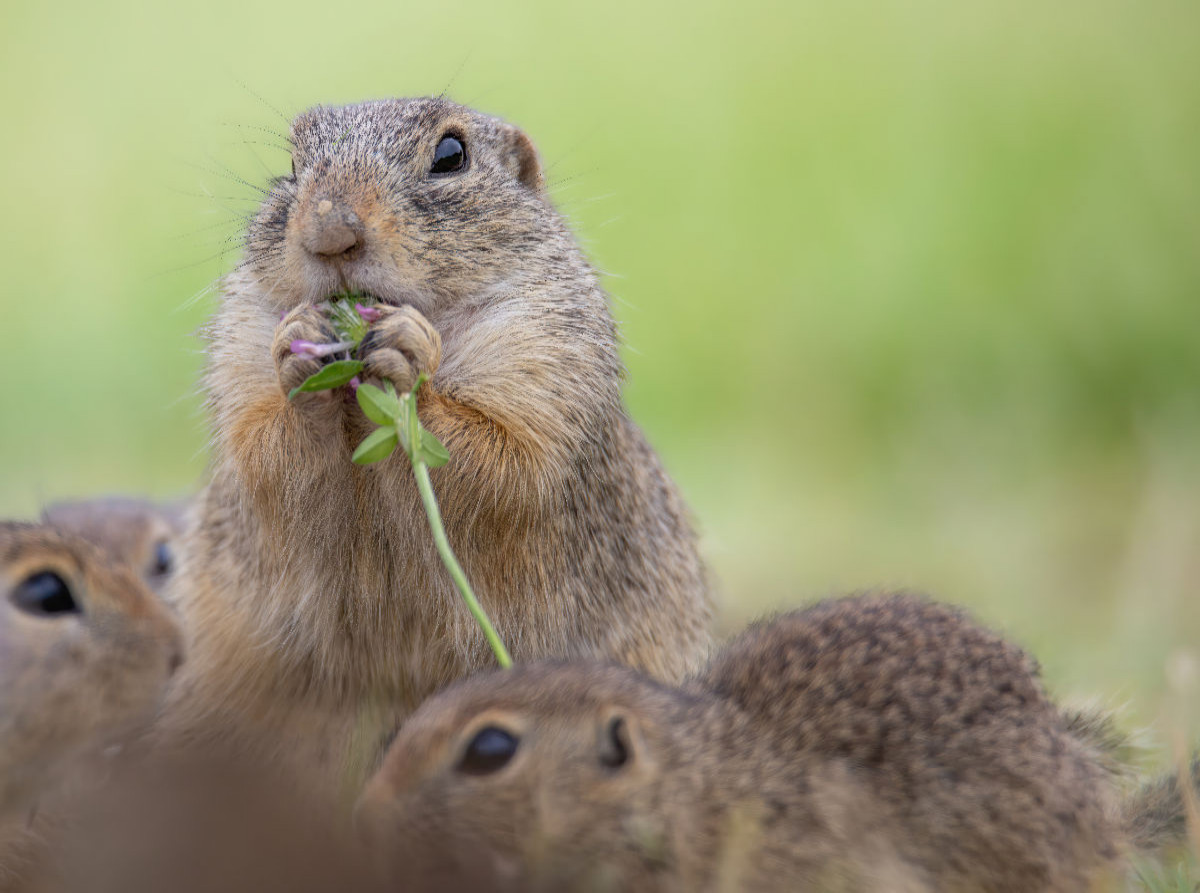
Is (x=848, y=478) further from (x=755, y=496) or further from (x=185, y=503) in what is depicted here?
(x=185, y=503)

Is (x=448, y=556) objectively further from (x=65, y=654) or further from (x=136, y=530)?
(x=136, y=530)

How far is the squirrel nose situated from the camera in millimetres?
4012

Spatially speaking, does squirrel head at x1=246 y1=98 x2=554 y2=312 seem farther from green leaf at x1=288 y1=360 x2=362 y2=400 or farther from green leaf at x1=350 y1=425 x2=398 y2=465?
green leaf at x1=350 y1=425 x2=398 y2=465

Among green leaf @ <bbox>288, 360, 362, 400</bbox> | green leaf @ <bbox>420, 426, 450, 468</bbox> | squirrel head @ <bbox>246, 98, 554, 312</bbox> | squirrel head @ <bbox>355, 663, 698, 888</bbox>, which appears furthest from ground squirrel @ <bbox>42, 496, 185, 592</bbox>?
squirrel head @ <bbox>355, 663, 698, 888</bbox>

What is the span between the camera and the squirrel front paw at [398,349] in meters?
3.89

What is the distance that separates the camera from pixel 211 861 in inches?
111

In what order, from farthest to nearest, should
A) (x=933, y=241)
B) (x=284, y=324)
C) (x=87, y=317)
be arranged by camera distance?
(x=87, y=317) → (x=933, y=241) → (x=284, y=324)

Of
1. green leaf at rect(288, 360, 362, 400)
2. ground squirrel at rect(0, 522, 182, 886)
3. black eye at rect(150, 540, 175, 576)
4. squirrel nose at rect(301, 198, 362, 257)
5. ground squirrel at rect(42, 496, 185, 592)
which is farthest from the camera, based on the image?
black eye at rect(150, 540, 175, 576)

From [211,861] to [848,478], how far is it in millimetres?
7655

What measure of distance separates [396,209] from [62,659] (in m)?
1.53

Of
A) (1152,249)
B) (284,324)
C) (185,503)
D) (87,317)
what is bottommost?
(284,324)

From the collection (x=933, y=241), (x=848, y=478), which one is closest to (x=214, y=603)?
(x=848, y=478)

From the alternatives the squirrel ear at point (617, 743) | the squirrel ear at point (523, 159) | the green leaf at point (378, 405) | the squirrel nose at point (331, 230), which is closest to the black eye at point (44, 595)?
the green leaf at point (378, 405)

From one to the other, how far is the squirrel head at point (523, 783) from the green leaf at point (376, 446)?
71 centimetres
